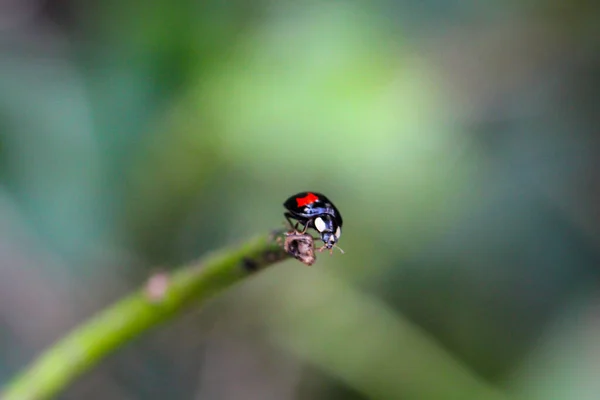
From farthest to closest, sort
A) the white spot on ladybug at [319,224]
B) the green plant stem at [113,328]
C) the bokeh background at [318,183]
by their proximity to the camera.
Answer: the bokeh background at [318,183] → the white spot on ladybug at [319,224] → the green plant stem at [113,328]

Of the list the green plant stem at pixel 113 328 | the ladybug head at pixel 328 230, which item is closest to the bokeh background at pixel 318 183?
the ladybug head at pixel 328 230

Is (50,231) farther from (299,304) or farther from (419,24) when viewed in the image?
(419,24)

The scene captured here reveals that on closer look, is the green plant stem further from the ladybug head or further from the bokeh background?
the bokeh background

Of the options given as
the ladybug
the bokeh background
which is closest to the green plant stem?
the ladybug

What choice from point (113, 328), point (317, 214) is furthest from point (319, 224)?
point (113, 328)

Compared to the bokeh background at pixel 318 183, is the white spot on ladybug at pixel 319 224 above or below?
above

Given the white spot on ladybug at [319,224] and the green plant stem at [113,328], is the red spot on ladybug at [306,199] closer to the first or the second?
the white spot on ladybug at [319,224]

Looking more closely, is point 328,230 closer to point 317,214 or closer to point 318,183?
point 317,214

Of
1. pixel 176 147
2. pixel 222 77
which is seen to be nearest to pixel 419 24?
pixel 222 77
